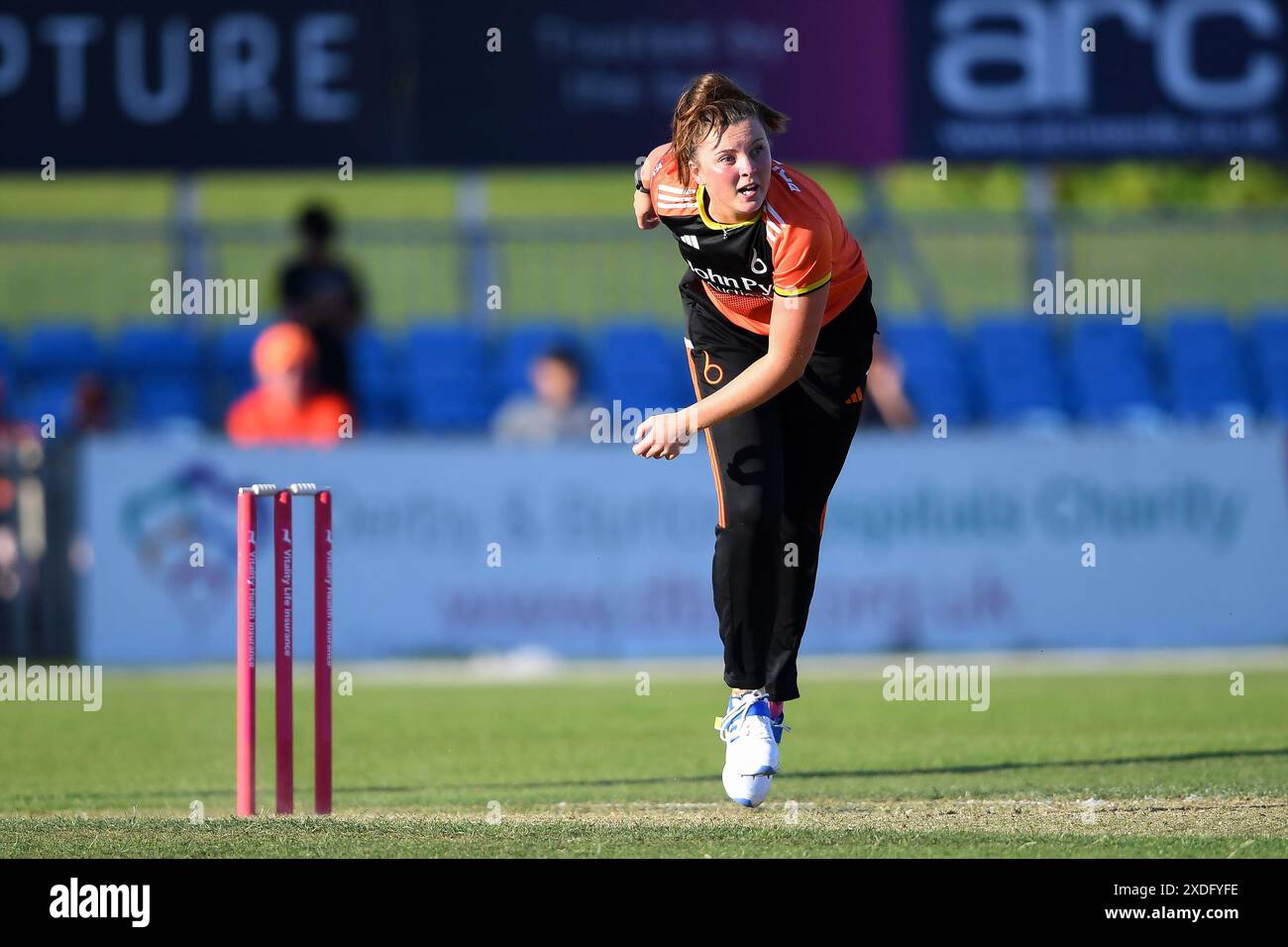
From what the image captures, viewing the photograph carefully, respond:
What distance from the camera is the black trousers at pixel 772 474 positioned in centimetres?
643

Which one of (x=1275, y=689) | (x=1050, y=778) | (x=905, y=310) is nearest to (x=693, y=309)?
(x=1050, y=778)

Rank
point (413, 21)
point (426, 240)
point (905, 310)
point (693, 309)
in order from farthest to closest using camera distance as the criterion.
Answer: point (905, 310)
point (426, 240)
point (413, 21)
point (693, 309)

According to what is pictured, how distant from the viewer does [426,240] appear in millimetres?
17453

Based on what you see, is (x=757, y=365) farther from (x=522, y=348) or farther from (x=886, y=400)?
(x=522, y=348)

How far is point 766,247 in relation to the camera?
6.14 m

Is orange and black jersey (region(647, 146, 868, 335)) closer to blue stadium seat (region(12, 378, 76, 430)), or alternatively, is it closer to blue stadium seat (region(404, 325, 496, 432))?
blue stadium seat (region(404, 325, 496, 432))

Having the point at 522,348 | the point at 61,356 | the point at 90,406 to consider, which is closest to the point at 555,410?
the point at 522,348

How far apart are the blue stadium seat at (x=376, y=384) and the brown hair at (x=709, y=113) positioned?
34.9 feet

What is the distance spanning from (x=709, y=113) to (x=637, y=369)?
1036 cm

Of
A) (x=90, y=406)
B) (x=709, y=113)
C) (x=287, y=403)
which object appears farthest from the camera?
(x=90, y=406)

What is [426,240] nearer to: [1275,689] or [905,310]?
[1275,689]

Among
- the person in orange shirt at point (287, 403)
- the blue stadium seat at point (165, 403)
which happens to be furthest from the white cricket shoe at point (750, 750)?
the blue stadium seat at point (165, 403)

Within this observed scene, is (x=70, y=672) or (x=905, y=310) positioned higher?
A: (x=905, y=310)
